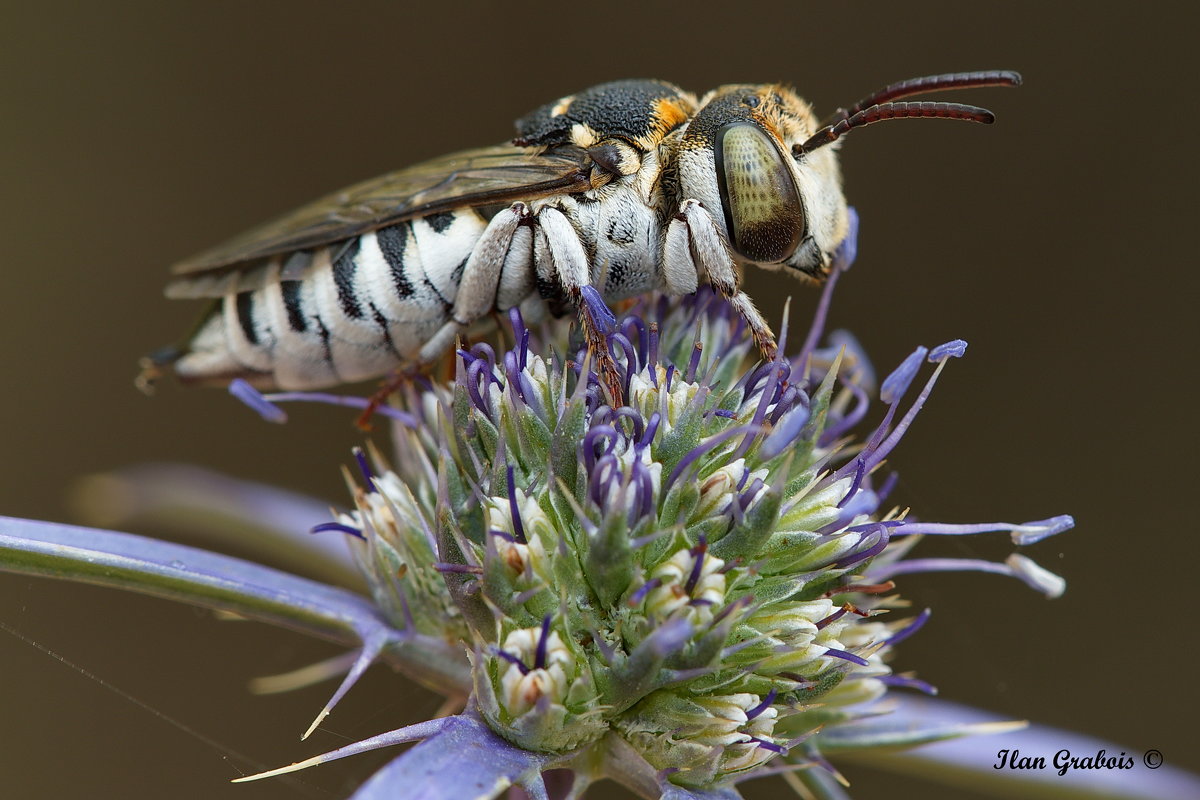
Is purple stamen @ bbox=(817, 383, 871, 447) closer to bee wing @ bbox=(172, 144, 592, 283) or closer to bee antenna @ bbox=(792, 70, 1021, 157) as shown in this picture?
bee antenna @ bbox=(792, 70, 1021, 157)

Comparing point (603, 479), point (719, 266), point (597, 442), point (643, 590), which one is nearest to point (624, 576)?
point (643, 590)

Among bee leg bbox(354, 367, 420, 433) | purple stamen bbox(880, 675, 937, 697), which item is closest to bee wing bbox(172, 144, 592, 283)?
bee leg bbox(354, 367, 420, 433)

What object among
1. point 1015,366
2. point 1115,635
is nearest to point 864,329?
point 1015,366

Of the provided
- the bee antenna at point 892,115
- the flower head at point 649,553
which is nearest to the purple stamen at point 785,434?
the flower head at point 649,553

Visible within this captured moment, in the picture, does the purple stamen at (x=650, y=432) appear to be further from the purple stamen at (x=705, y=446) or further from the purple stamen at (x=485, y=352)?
the purple stamen at (x=485, y=352)

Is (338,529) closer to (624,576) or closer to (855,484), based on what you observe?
(624,576)
